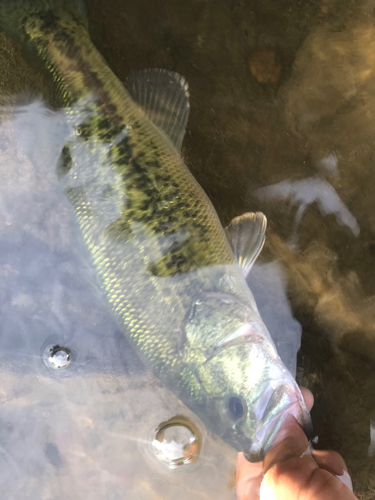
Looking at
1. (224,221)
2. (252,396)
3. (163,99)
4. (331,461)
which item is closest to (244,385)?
(252,396)

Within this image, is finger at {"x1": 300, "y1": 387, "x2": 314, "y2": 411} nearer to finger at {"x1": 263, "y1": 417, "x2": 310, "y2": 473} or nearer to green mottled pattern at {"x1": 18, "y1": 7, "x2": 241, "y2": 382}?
finger at {"x1": 263, "y1": 417, "x2": 310, "y2": 473}

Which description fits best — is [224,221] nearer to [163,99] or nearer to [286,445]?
[163,99]

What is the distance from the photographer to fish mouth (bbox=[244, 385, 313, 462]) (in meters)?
1.68

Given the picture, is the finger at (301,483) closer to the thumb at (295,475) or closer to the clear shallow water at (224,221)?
the thumb at (295,475)

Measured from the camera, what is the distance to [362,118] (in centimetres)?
225

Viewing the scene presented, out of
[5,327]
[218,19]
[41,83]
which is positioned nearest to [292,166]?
[218,19]

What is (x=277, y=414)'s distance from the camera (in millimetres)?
1676

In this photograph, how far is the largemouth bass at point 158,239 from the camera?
1.80m

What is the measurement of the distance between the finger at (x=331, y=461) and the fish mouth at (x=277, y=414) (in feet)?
1.74

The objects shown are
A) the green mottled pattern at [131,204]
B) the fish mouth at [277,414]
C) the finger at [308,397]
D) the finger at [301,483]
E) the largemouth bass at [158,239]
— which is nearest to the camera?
the finger at [301,483]

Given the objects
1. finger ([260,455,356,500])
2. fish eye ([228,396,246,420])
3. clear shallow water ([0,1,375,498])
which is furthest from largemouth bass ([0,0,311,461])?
clear shallow water ([0,1,375,498])

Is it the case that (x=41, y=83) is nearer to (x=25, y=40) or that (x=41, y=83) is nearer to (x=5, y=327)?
(x=25, y=40)

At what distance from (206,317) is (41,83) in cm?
191

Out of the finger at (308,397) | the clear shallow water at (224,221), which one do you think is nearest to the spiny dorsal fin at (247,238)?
the clear shallow water at (224,221)
